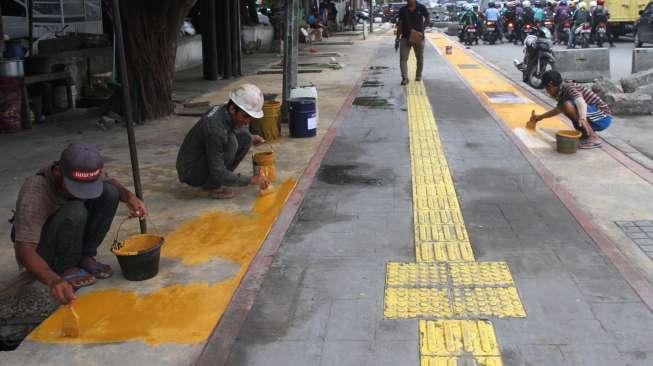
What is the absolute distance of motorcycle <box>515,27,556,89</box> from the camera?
13365 millimetres

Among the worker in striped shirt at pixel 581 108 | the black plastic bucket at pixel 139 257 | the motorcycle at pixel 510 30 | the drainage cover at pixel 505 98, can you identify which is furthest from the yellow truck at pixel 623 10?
the black plastic bucket at pixel 139 257

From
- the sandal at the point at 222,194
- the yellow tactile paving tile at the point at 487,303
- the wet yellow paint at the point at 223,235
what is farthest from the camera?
the sandal at the point at 222,194

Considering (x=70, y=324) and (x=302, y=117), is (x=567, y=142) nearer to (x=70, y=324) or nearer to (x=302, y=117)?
(x=302, y=117)

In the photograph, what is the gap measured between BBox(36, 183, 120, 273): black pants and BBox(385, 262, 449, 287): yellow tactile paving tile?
193 cm

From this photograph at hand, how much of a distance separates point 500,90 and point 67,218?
407 inches

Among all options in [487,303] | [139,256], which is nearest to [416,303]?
[487,303]

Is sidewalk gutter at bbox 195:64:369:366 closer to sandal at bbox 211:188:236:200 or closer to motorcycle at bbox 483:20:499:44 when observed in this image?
sandal at bbox 211:188:236:200

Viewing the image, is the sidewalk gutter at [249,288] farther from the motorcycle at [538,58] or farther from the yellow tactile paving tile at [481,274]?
the motorcycle at [538,58]

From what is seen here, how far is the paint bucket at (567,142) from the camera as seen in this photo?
7.71 metres

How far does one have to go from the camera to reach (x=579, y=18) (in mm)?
22844

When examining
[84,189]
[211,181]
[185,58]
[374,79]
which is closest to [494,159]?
[211,181]

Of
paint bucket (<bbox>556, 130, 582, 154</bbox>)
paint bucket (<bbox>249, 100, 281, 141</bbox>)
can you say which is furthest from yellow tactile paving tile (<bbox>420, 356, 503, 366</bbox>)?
paint bucket (<bbox>249, 100, 281, 141</bbox>)

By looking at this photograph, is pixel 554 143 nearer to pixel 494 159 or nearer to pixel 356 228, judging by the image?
pixel 494 159

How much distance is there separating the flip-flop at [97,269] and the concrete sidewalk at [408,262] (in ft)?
3.64
